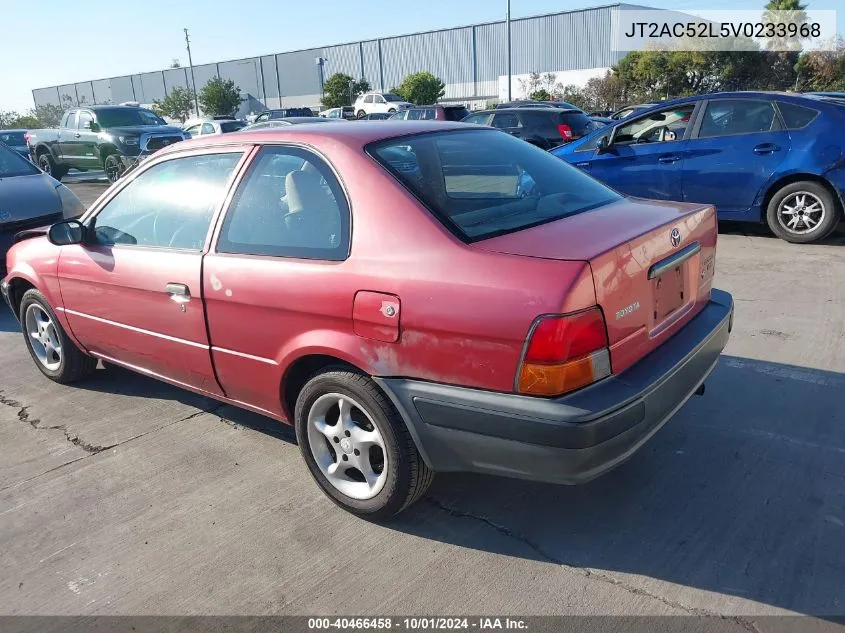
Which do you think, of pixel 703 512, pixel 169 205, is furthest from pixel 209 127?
pixel 703 512

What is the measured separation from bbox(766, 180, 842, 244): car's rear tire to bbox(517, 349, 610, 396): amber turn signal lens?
591cm

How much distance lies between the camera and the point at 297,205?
3.01m

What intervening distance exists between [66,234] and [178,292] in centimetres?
96

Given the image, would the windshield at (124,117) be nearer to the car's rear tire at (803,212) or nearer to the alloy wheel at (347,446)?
the car's rear tire at (803,212)

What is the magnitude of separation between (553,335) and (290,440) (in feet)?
6.40

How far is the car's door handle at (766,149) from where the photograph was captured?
7086 millimetres

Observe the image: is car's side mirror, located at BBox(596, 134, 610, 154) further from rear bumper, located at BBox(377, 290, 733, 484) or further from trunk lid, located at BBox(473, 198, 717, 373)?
rear bumper, located at BBox(377, 290, 733, 484)

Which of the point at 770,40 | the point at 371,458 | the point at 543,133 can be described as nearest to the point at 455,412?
the point at 371,458

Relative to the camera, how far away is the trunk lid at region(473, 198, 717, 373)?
2414mm

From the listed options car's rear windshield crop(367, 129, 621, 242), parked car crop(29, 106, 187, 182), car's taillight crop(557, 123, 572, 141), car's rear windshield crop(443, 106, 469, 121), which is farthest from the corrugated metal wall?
car's rear windshield crop(367, 129, 621, 242)

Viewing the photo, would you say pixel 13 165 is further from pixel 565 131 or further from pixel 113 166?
pixel 565 131

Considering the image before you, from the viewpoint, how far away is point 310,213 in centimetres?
295

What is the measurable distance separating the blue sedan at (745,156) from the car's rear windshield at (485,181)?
4.61 metres

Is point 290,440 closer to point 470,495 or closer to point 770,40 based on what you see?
point 470,495
